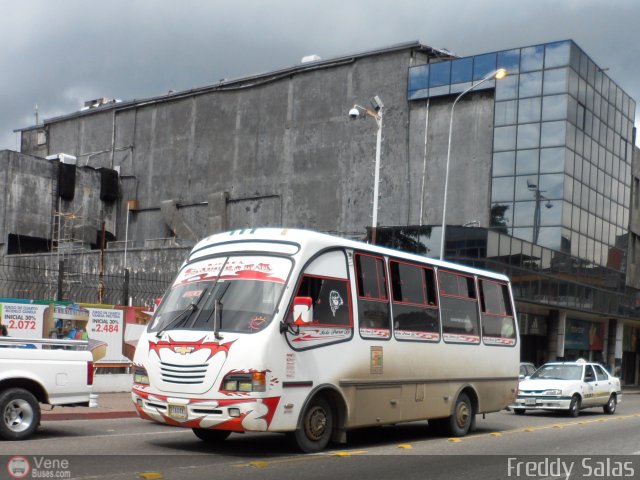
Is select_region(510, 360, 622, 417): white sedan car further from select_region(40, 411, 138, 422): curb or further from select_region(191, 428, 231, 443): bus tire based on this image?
select_region(191, 428, 231, 443): bus tire

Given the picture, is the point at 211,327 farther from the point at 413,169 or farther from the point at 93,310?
the point at 413,169

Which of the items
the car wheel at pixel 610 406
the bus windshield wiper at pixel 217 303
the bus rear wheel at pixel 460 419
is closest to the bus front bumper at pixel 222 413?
the bus windshield wiper at pixel 217 303

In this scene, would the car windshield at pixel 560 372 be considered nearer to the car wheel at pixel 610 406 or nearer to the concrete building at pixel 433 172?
the car wheel at pixel 610 406

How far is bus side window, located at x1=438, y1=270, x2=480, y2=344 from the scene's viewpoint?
15.6 m

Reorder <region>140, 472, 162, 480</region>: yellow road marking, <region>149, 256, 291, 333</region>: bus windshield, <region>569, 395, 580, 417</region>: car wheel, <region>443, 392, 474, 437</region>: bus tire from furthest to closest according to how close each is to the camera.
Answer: <region>569, 395, 580, 417</region>: car wheel → <region>443, 392, 474, 437</region>: bus tire → <region>149, 256, 291, 333</region>: bus windshield → <region>140, 472, 162, 480</region>: yellow road marking

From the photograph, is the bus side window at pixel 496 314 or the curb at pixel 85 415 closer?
the curb at pixel 85 415

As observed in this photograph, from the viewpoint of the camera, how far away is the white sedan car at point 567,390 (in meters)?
23.6

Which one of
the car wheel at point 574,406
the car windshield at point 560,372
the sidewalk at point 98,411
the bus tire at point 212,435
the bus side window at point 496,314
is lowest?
the car wheel at point 574,406

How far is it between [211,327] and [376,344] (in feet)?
9.59

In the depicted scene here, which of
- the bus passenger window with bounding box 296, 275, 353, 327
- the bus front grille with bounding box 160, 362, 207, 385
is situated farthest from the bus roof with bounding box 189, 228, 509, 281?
the bus front grille with bounding box 160, 362, 207, 385

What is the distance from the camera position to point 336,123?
51.3 m

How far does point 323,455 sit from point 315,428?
17.2 inches

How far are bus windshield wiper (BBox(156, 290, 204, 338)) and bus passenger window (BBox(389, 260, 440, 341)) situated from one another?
135 inches

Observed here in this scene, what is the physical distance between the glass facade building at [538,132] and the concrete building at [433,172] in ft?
0.25
